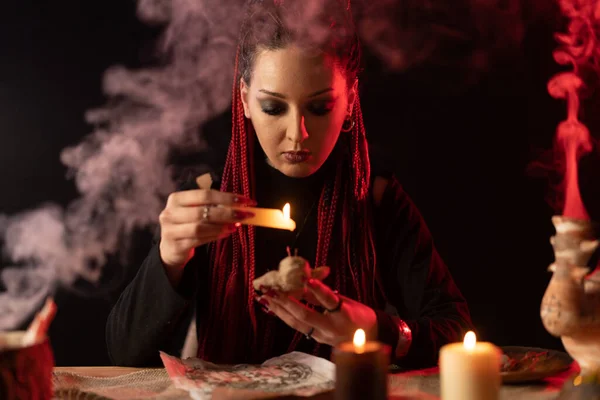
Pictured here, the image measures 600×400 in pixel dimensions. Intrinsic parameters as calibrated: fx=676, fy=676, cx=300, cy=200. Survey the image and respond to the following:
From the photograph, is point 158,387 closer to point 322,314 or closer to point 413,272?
point 322,314

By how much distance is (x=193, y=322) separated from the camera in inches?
89.1

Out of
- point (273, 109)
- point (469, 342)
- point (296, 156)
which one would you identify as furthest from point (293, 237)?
point (469, 342)

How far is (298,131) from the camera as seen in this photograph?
1.89m

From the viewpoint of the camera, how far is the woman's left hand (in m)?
1.54

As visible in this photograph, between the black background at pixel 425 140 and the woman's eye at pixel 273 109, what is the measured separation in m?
0.90

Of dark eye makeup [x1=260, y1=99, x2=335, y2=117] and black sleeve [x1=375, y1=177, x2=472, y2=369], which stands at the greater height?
dark eye makeup [x1=260, y1=99, x2=335, y2=117]

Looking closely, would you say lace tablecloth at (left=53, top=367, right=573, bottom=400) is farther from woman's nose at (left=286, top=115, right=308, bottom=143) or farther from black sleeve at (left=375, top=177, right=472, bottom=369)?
woman's nose at (left=286, top=115, right=308, bottom=143)

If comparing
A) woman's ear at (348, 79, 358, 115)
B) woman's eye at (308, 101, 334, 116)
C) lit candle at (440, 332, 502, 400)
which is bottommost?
lit candle at (440, 332, 502, 400)

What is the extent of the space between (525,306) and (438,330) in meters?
1.18

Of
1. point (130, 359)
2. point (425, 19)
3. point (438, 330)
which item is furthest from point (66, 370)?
point (425, 19)

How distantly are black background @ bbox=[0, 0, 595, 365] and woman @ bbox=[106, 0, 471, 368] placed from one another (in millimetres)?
598

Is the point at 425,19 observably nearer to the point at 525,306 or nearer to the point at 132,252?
the point at 525,306

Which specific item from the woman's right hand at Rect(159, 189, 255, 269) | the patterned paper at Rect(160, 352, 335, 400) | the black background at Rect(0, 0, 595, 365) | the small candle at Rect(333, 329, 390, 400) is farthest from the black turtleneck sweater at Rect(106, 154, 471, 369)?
the small candle at Rect(333, 329, 390, 400)

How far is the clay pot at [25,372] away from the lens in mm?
1121
